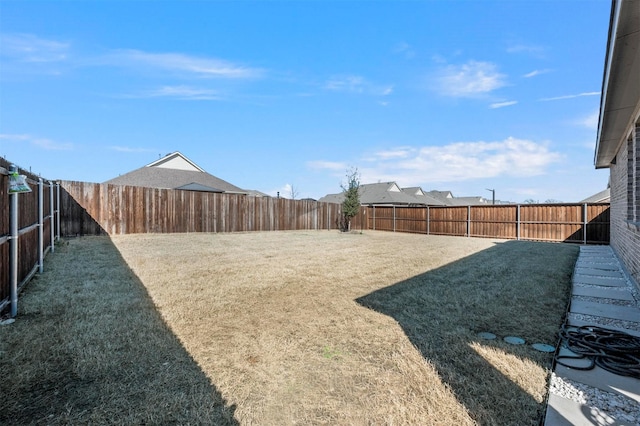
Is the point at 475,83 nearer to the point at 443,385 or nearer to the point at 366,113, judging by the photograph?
the point at 366,113

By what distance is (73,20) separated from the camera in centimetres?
804

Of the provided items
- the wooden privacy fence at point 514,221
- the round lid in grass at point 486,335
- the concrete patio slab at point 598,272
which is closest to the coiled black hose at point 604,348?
the round lid in grass at point 486,335

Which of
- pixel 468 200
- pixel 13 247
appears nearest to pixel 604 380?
pixel 13 247

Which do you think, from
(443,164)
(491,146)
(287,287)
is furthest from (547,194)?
(287,287)

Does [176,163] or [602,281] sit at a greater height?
[176,163]

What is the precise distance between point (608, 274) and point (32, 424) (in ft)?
26.4

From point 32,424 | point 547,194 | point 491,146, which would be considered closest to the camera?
point 32,424

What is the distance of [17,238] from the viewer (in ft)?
11.9

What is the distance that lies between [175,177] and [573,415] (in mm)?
22843

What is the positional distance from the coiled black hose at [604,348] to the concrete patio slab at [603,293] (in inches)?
65.1

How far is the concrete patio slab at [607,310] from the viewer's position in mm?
3369

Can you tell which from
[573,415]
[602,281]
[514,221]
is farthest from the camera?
[514,221]

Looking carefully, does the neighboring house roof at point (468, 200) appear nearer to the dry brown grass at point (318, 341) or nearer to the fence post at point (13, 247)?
the dry brown grass at point (318, 341)

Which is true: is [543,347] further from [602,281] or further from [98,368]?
[602,281]
